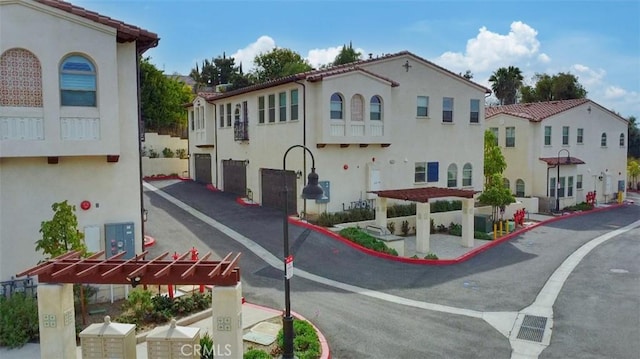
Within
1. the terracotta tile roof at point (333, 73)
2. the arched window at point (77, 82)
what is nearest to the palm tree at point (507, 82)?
the terracotta tile roof at point (333, 73)

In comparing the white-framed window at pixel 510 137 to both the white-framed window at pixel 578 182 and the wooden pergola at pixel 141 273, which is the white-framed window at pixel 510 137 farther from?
the wooden pergola at pixel 141 273

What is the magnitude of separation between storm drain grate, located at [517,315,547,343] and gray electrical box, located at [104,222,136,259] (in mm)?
11027

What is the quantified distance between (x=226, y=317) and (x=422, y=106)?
21.5 meters

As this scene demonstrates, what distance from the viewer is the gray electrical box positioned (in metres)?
13.7

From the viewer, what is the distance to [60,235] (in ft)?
38.1

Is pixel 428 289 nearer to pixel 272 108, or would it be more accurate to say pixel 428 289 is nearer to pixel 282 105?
pixel 282 105

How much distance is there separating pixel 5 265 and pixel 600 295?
58.5 ft

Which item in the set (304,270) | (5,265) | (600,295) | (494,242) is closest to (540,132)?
(494,242)

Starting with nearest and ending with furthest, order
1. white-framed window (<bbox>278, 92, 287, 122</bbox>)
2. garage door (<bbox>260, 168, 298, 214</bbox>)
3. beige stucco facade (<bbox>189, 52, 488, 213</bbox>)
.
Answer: beige stucco facade (<bbox>189, 52, 488, 213</bbox>)
white-framed window (<bbox>278, 92, 287, 122</bbox>)
garage door (<bbox>260, 168, 298, 214</bbox>)

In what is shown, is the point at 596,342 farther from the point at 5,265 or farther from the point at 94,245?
the point at 5,265

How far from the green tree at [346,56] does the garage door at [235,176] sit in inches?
1144

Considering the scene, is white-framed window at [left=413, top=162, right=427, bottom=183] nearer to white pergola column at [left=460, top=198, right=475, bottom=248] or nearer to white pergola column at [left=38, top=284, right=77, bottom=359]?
white pergola column at [left=460, top=198, right=475, bottom=248]

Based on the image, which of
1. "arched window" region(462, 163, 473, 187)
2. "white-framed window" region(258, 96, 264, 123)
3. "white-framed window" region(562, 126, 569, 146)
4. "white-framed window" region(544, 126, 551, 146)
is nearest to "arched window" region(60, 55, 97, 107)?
"white-framed window" region(258, 96, 264, 123)

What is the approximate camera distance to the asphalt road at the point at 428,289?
38.3ft
